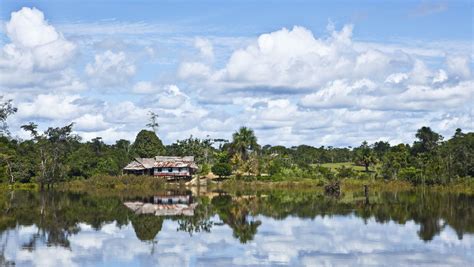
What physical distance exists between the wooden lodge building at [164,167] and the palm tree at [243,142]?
314 inches

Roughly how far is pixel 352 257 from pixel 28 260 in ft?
38.6

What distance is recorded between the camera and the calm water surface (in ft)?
75.5

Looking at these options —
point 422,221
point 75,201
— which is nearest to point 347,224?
point 422,221

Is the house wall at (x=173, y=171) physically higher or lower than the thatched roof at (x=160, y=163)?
lower

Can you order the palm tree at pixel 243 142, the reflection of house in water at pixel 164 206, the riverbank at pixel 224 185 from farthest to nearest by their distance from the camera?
1. the palm tree at pixel 243 142
2. the riverbank at pixel 224 185
3. the reflection of house in water at pixel 164 206

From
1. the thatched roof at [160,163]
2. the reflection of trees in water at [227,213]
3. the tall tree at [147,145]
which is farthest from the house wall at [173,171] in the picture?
the reflection of trees in water at [227,213]

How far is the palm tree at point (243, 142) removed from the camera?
81688 mm

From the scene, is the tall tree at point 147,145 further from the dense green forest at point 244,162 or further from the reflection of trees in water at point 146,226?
the reflection of trees in water at point 146,226

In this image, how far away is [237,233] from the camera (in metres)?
30.8

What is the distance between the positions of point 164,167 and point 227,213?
151ft

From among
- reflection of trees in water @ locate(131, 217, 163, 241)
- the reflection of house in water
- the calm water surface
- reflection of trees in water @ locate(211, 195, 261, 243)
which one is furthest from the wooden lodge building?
reflection of trees in water @ locate(131, 217, 163, 241)

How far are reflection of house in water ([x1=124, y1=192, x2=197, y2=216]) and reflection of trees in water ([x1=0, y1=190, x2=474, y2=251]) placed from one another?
2.86ft

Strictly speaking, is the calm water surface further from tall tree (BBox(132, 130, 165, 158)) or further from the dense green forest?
tall tree (BBox(132, 130, 165, 158))

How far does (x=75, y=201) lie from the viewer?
167 ft
